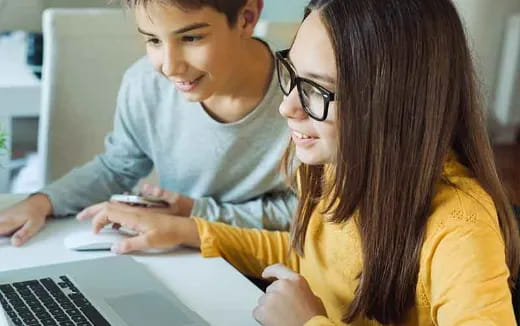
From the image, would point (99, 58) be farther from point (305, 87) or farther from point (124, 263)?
point (305, 87)

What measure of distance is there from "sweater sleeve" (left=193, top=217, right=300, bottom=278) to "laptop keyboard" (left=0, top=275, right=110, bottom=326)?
25cm

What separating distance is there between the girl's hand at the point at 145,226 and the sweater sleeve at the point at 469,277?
42cm

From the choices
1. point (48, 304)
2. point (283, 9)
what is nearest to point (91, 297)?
point (48, 304)

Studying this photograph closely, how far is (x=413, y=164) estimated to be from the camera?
0.95 m

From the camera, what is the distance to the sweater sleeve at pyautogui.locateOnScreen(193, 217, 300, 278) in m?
1.24

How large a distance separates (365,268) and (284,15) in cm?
200

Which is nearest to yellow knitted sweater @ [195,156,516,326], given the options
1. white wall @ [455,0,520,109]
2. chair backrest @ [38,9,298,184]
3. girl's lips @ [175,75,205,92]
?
girl's lips @ [175,75,205,92]

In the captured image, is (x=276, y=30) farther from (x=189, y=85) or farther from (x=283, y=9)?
(x=283, y=9)

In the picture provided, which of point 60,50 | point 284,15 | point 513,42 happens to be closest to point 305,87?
point 60,50

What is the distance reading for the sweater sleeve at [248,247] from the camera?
4.08 feet

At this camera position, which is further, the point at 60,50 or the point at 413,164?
the point at 60,50

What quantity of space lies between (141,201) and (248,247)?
0.20 metres

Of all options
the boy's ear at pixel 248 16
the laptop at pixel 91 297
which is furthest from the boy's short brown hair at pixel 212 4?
the laptop at pixel 91 297

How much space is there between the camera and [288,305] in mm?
1014
